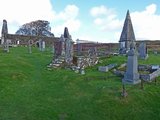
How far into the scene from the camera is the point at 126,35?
44.8 meters

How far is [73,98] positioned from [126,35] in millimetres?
25896

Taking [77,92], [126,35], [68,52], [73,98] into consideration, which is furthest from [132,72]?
[126,35]

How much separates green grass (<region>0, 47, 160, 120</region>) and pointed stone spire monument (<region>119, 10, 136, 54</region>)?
18.4 meters

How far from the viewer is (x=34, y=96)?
68.0 feet

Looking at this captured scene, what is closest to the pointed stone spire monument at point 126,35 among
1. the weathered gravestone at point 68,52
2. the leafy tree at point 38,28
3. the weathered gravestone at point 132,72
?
the weathered gravestone at point 68,52

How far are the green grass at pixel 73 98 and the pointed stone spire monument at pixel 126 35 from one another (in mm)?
18401

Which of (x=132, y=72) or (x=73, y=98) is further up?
(x=132, y=72)

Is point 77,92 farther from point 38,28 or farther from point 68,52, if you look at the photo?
point 38,28

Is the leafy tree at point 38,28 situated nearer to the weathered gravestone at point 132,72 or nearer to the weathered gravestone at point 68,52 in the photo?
the weathered gravestone at point 68,52

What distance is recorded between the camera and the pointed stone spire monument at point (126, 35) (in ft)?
146

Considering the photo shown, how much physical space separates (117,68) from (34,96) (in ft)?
36.0

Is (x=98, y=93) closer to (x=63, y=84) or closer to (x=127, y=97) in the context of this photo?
(x=127, y=97)

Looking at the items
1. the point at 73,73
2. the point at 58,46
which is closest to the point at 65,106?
the point at 73,73

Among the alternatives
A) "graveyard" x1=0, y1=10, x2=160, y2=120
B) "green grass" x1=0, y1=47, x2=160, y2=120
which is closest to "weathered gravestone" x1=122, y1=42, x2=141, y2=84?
"graveyard" x1=0, y1=10, x2=160, y2=120
